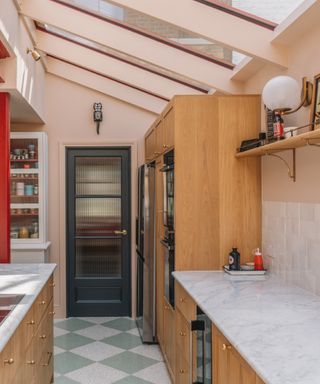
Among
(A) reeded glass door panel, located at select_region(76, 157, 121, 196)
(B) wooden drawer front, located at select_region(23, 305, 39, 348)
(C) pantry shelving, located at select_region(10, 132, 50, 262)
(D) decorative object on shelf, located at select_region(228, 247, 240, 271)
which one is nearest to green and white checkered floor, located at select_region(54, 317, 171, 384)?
(C) pantry shelving, located at select_region(10, 132, 50, 262)

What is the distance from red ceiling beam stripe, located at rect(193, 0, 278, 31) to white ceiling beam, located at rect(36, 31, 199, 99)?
1809mm

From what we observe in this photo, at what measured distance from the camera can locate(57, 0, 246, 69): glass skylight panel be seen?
370cm

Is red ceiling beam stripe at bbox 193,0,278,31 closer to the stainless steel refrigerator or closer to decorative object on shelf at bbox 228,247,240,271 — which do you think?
decorative object on shelf at bbox 228,247,240,271

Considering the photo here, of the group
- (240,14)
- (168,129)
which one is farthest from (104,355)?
(240,14)

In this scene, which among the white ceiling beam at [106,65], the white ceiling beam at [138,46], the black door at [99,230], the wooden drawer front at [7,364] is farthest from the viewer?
the black door at [99,230]

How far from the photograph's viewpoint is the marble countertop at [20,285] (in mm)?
2049

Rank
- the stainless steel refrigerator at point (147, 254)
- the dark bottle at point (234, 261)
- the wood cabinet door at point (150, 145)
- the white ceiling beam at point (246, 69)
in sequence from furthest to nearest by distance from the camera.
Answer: the wood cabinet door at point (150, 145), the stainless steel refrigerator at point (147, 254), the white ceiling beam at point (246, 69), the dark bottle at point (234, 261)

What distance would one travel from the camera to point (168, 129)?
377cm

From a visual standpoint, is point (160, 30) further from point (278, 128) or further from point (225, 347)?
Result: point (225, 347)

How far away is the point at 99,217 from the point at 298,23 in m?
3.76

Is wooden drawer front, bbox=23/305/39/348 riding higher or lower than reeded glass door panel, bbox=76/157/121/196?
lower

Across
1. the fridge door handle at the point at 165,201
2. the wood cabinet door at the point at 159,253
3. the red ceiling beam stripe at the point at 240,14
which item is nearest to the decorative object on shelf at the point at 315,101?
the red ceiling beam stripe at the point at 240,14

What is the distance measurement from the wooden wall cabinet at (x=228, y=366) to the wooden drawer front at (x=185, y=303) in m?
0.46

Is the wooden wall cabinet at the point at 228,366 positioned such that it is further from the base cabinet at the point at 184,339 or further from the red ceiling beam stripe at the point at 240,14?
the red ceiling beam stripe at the point at 240,14
